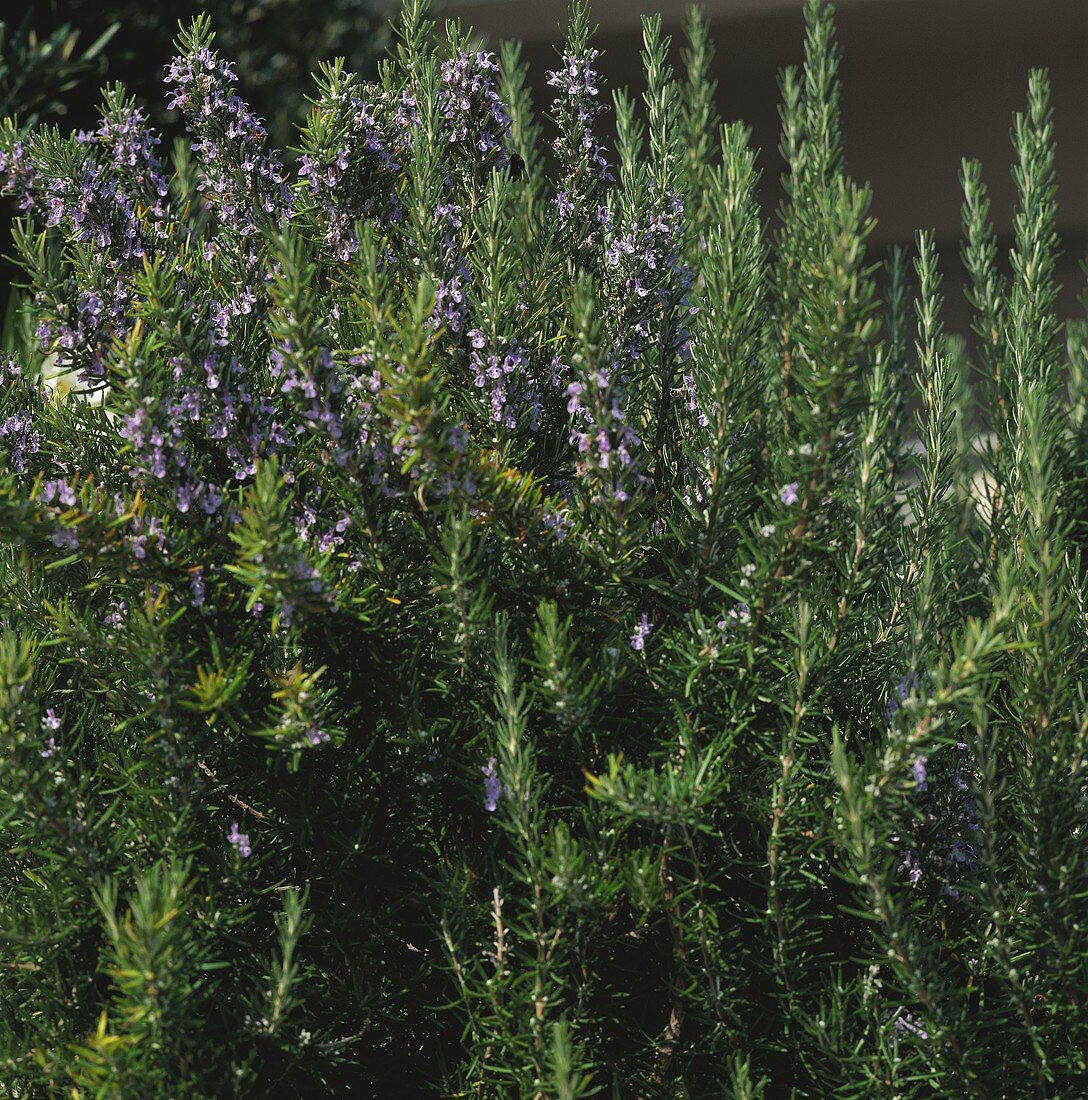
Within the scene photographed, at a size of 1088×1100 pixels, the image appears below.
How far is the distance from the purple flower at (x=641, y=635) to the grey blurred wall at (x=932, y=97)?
836 centimetres

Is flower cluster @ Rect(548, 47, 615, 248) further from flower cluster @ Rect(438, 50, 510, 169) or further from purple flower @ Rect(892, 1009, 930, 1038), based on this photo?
purple flower @ Rect(892, 1009, 930, 1038)

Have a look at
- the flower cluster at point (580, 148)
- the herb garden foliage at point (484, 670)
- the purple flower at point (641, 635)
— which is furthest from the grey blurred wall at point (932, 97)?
the purple flower at point (641, 635)

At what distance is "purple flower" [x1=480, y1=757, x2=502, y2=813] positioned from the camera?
4.36ft

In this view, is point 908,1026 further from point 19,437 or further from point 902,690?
point 19,437

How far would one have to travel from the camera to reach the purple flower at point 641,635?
4.77 ft

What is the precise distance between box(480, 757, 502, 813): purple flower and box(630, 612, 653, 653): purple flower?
24 cm

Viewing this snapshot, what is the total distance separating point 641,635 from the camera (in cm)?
148

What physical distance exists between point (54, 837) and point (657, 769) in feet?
2.42

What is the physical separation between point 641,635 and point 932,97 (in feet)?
Answer: 32.0

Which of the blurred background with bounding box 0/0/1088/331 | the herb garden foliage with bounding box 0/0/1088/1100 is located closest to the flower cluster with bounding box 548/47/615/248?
the herb garden foliage with bounding box 0/0/1088/1100

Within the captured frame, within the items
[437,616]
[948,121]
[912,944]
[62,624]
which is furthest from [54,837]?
[948,121]

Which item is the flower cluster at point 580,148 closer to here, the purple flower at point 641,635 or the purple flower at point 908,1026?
the purple flower at point 641,635

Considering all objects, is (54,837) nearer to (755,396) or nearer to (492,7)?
(755,396)

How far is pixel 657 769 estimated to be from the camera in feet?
4.99
